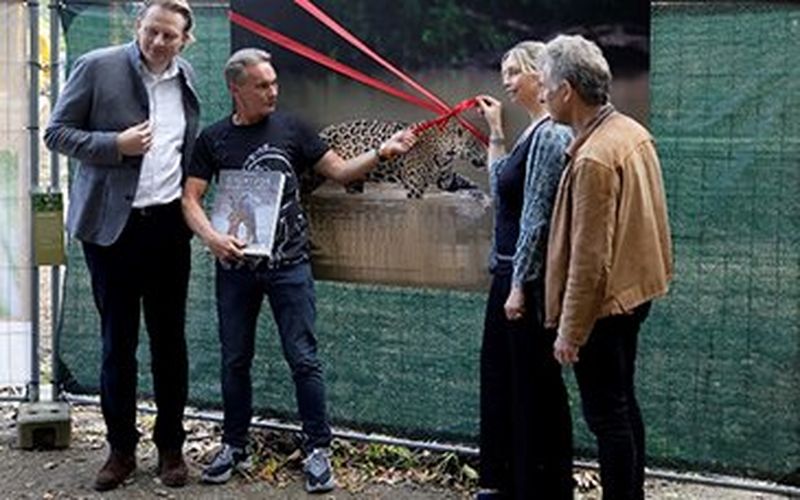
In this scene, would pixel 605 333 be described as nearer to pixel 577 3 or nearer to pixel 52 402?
pixel 577 3

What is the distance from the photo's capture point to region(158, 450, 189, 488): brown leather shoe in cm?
495

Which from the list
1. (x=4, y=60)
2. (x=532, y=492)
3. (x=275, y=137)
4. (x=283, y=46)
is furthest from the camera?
(x=4, y=60)

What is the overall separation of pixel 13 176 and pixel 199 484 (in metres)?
1.87

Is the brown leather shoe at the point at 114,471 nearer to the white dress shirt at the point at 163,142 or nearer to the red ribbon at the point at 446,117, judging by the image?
the white dress shirt at the point at 163,142

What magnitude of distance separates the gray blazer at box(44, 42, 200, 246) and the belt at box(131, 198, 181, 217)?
43 millimetres

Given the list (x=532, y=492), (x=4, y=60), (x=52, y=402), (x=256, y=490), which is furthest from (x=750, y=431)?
(x=4, y=60)

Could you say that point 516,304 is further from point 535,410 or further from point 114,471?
point 114,471

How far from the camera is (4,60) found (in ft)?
18.5

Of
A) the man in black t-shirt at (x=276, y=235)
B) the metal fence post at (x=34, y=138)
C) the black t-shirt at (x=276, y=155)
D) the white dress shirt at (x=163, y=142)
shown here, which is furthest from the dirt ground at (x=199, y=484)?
the white dress shirt at (x=163, y=142)

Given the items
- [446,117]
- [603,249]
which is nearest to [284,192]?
[446,117]

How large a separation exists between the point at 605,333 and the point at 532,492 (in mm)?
775

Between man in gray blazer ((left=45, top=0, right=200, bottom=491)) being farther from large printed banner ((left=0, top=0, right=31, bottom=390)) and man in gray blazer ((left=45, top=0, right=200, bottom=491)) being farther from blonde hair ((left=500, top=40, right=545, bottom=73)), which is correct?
blonde hair ((left=500, top=40, right=545, bottom=73))

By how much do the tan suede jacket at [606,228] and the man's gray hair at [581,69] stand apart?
0.25 ft

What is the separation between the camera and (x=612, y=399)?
371 centimetres
